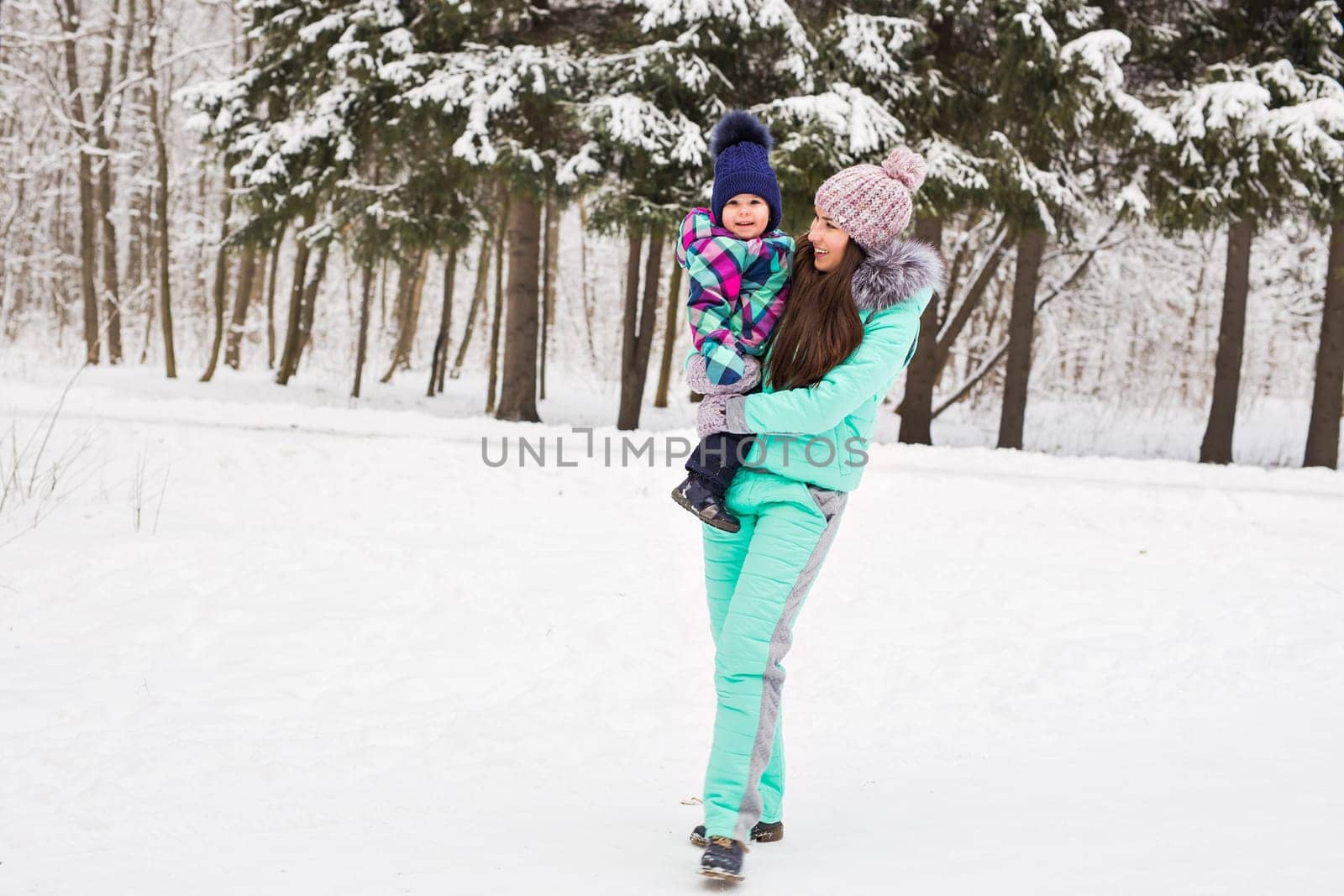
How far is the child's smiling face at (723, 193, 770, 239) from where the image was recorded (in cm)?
328

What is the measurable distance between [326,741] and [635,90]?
36.4 ft

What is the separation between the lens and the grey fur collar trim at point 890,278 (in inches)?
126

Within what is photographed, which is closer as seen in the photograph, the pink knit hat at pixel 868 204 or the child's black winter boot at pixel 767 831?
the pink knit hat at pixel 868 204

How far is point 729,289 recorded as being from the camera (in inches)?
128

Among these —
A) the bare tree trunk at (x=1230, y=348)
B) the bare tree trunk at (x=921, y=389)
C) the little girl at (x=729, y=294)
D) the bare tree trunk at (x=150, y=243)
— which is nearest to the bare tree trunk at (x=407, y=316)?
the bare tree trunk at (x=150, y=243)

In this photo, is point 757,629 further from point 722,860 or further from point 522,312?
point 522,312

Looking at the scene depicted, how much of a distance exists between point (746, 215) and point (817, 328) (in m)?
0.42

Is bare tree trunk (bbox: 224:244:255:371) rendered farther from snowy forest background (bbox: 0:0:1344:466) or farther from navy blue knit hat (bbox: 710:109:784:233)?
navy blue knit hat (bbox: 710:109:784:233)

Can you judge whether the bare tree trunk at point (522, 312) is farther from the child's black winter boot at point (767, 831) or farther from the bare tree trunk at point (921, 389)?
the child's black winter boot at point (767, 831)

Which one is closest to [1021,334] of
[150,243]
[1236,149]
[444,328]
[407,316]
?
[1236,149]

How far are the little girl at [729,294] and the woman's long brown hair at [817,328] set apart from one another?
0.27 ft

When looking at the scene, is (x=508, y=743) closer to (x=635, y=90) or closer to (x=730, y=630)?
(x=730, y=630)

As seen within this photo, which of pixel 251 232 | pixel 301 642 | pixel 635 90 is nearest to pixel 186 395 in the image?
pixel 251 232

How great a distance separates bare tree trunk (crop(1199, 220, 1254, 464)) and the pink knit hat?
13302mm
